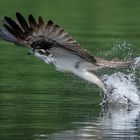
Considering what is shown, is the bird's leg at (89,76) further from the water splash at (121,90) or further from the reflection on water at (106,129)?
the reflection on water at (106,129)

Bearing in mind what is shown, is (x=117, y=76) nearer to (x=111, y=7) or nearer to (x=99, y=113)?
(x=99, y=113)

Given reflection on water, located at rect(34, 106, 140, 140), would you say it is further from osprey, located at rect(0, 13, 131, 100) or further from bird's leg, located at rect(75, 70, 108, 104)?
osprey, located at rect(0, 13, 131, 100)

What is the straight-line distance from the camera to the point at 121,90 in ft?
50.9

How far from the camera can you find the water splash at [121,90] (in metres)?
15.4

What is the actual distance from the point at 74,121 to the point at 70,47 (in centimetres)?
116

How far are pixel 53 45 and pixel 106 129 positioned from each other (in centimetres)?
182

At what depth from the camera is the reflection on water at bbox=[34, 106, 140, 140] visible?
12.4 m

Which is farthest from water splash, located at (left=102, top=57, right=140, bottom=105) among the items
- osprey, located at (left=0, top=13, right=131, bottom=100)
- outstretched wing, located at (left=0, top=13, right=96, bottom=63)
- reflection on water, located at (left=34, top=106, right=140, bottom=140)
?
outstretched wing, located at (left=0, top=13, right=96, bottom=63)

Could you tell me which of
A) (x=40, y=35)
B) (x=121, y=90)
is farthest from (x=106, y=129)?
(x=121, y=90)

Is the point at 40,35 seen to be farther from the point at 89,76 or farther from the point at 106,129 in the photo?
the point at 106,129

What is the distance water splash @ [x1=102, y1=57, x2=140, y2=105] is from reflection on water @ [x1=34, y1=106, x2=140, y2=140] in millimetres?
793

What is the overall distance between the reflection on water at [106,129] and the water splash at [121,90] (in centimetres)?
79

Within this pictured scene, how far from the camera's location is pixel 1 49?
22.2 m

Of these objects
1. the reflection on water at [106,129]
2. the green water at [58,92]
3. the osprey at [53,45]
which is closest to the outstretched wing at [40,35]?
the osprey at [53,45]
